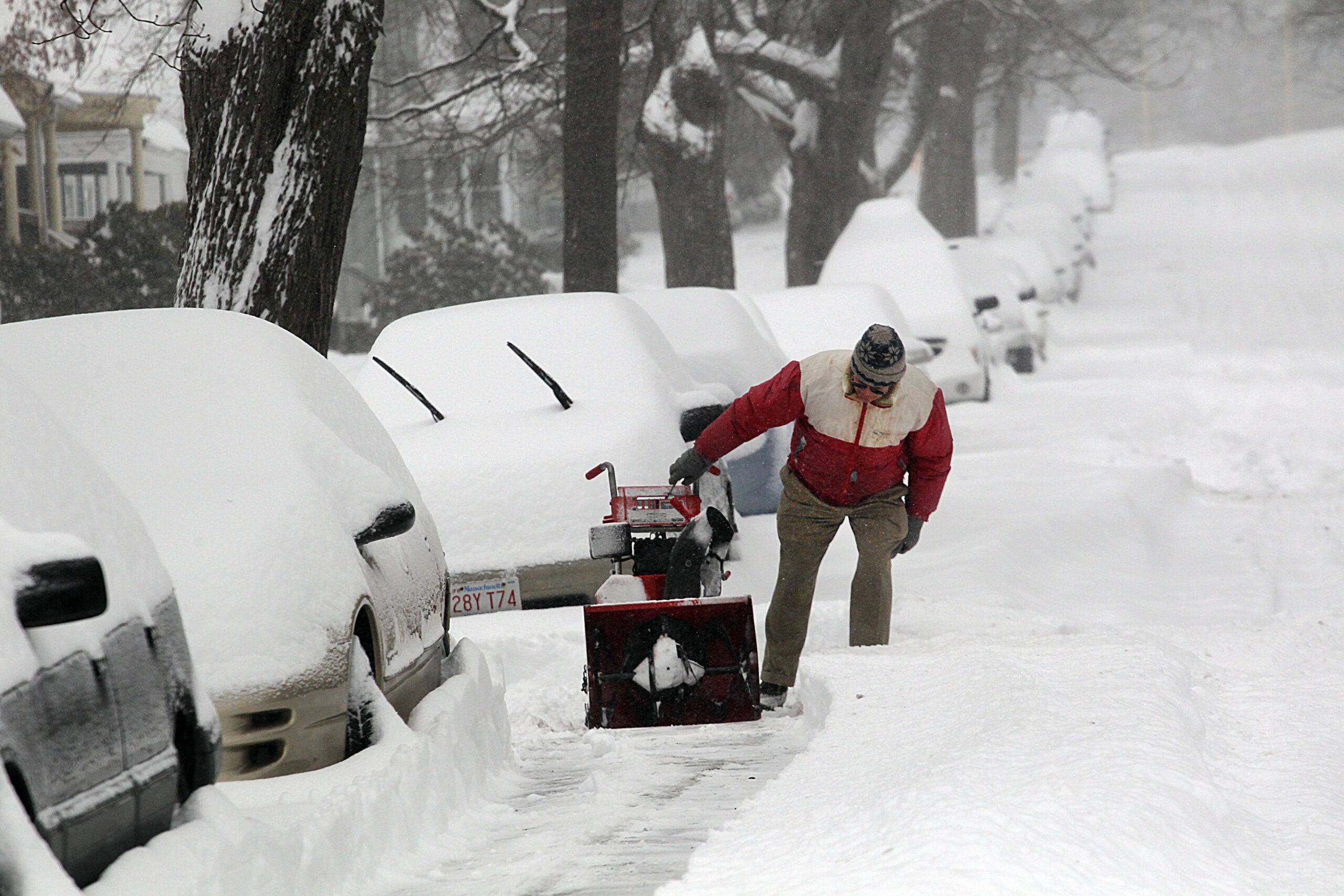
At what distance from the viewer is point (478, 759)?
532 centimetres

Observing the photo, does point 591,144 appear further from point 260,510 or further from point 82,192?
point 260,510

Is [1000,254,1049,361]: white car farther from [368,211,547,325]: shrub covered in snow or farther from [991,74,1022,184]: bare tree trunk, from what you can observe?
[991,74,1022,184]: bare tree trunk

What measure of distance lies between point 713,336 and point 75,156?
385 inches

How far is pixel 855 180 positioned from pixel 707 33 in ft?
19.6

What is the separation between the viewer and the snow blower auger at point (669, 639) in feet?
20.7

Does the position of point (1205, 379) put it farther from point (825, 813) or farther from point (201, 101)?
point (825, 813)

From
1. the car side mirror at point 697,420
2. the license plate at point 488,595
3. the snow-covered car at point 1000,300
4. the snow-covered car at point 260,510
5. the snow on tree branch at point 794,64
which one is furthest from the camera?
the snow-covered car at point 1000,300

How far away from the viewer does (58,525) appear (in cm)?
309

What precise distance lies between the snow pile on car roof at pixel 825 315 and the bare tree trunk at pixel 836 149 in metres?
7.00

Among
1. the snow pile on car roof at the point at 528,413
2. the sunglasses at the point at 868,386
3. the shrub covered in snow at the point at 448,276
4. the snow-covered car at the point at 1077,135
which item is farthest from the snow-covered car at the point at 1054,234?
the sunglasses at the point at 868,386

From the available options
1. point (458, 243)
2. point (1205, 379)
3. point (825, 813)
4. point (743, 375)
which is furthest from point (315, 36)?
point (458, 243)

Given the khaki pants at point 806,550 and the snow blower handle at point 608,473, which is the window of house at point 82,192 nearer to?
the snow blower handle at point 608,473

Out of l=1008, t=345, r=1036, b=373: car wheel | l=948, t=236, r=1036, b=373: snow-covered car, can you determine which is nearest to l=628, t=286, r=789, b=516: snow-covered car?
l=948, t=236, r=1036, b=373: snow-covered car

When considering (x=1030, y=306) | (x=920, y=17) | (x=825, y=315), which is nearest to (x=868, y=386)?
(x=825, y=315)
